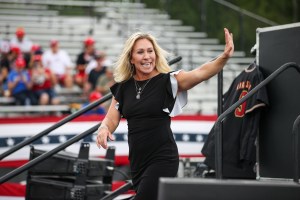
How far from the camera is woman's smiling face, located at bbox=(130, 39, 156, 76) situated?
620 centimetres

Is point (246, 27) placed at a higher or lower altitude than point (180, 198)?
higher

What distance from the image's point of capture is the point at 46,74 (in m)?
15.0

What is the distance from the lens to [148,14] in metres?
21.2

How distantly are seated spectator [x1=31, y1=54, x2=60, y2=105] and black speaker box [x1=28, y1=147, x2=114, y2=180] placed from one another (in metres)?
5.94

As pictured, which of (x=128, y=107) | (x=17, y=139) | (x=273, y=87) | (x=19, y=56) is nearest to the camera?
(x=128, y=107)

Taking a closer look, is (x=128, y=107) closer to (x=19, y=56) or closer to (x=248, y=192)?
(x=248, y=192)

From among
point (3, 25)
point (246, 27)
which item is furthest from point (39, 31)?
point (246, 27)

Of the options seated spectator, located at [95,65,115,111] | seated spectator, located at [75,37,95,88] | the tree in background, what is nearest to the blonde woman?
seated spectator, located at [95,65,115,111]

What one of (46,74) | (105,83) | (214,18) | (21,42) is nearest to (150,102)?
(105,83)

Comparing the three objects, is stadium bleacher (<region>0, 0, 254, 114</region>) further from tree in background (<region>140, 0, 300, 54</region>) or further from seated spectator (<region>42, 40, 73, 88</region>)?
seated spectator (<region>42, 40, 73, 88</region>)

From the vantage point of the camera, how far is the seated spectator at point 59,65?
1595 cm

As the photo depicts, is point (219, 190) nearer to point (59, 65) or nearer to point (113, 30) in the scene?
point (59, 65)

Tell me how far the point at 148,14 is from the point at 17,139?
9.73 meters

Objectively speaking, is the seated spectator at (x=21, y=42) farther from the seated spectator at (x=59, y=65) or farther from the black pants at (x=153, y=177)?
the black pants at (x=153, y=177)
